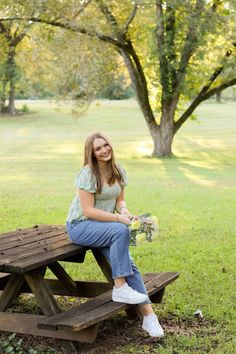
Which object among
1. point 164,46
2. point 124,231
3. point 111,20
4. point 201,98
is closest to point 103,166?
point 124,231

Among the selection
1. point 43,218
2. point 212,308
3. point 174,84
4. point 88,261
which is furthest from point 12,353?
point 174,84

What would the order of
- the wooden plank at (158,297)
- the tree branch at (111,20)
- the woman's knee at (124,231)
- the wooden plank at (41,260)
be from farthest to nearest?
the tree branch at (111,20)
the wooden plank at (158,297)
the woman's knee at (124,231)
the wooden plank at (41,260)

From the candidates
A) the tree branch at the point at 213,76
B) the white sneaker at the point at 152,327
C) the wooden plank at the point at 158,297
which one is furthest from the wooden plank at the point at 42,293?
the tree branch at the point at 213,76

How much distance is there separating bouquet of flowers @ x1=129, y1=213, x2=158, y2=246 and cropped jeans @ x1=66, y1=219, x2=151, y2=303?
9 centimetres

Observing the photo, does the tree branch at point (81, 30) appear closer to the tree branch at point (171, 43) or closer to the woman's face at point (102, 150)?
the tree branch at point (171, 43)

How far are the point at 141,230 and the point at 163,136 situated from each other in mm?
22398

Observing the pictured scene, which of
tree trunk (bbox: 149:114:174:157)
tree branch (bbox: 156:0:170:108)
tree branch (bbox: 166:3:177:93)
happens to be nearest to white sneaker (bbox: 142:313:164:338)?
tree branch (bbox: 156:0:170:108)

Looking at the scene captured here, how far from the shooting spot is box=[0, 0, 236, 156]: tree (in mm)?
19875

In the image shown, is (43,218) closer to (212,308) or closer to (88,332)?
(212,308)

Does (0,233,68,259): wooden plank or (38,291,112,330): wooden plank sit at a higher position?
(0,233,68,259): wooden plank

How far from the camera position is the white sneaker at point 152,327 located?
509 centimetres

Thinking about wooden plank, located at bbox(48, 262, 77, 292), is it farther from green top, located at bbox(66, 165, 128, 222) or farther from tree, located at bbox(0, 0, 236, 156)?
tree, located at bbox(0, 0, 236, 156)

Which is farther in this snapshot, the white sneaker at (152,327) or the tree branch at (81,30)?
the tree branch at (81,30)

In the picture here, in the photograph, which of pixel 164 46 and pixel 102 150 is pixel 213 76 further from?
pixel 102 150
